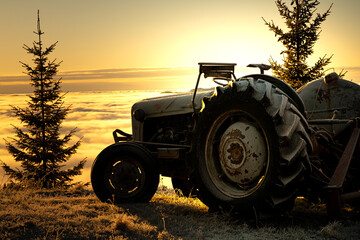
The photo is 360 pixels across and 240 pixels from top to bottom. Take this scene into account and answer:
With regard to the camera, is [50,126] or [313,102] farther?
[50,126]

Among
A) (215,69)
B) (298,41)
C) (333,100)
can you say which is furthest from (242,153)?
(298,41)

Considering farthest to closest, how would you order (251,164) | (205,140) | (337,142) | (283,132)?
1. (337,142)
2. (205,140)
3. (251,164)
4. (283,132)

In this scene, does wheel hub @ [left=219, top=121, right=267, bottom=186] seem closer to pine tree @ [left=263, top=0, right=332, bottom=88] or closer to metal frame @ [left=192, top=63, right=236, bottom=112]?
metal frame @ [left=192, top=63, right=236, bottom=112]

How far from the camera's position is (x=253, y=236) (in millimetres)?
4355

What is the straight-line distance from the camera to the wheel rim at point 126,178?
6168 mm

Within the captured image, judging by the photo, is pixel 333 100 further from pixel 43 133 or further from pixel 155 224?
pixel 43 133

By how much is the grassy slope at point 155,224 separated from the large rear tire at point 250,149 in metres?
0.28

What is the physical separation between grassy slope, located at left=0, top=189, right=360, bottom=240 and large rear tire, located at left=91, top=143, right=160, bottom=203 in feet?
1.16

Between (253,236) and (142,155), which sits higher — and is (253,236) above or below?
below

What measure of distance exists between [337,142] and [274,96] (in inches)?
66.5

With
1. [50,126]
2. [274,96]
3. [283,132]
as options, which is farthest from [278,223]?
[50,126]

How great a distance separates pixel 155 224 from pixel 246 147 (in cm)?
150

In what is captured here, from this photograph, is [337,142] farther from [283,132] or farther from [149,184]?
[149,184]

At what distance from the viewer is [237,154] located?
4836 millimetres
